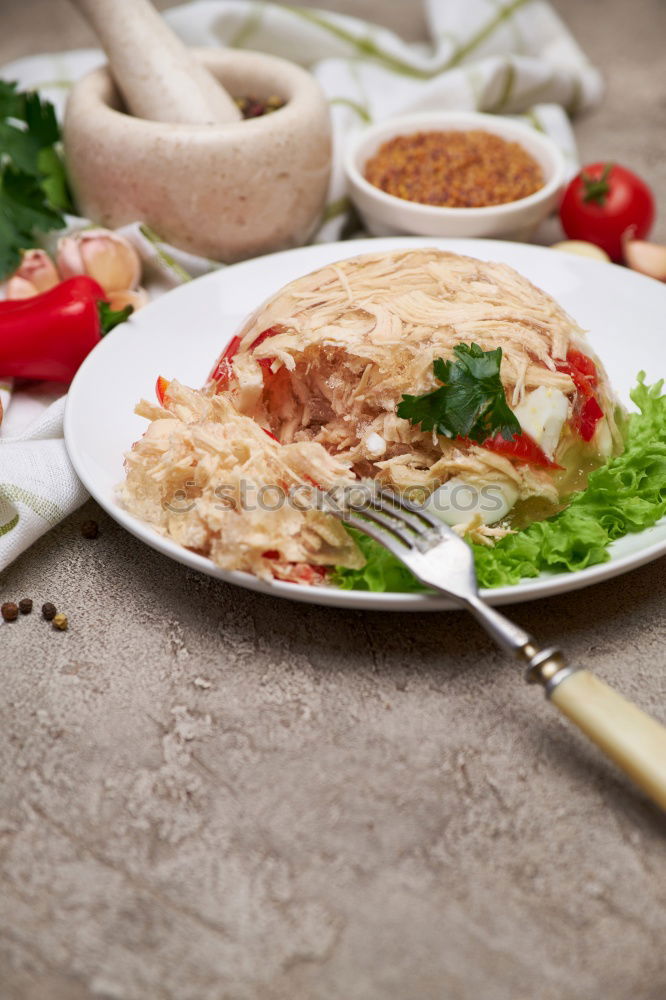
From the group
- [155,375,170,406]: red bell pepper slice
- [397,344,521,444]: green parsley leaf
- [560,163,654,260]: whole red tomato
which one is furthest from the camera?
[560,163,654,260]: whole red tomato

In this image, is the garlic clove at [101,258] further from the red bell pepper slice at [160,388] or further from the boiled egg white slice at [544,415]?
the boiled egg white slice at [544,415]

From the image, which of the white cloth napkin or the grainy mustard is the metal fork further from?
the white cloth napkin

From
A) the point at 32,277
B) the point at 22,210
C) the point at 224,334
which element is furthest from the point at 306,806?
the point at 22,210

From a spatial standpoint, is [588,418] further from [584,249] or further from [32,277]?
[32,277]

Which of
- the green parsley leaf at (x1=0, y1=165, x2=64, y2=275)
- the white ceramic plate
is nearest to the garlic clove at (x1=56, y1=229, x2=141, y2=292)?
the green parsley leaf at (x1=0, y1=165, x2=64, y2=275)

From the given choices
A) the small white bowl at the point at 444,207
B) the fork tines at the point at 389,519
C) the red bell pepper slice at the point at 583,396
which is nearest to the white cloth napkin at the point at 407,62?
the small white bowl at the point at 444,207

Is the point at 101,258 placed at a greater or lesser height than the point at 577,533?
greater

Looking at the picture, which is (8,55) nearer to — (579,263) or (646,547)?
(579,263)
